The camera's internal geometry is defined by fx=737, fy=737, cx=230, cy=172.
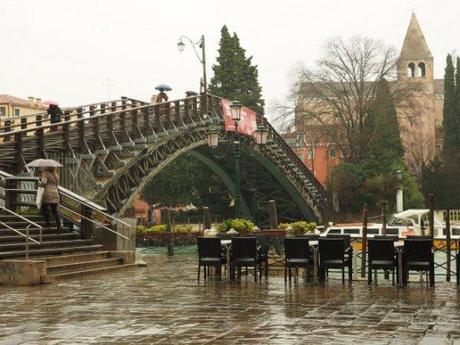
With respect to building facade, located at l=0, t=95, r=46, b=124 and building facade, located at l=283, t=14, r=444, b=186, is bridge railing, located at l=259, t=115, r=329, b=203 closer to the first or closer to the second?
building facade, located at l=283, t=14, r=444, b=186

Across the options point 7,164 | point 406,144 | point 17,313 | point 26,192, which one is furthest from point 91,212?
point 406,144

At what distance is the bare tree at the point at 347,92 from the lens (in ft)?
189

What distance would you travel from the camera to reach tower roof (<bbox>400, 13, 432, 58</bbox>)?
342ft

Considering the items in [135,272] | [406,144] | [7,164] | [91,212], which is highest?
[406,144]

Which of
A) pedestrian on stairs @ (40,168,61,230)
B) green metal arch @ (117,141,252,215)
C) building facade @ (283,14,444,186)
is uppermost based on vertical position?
building facade @ (283,14,444,186)

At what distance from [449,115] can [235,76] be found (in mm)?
23395

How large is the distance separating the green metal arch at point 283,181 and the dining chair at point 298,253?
27.8m

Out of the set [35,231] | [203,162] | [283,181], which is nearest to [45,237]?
[35,231]

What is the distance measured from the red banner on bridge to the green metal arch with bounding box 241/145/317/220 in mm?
1976

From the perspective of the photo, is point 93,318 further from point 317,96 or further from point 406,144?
point 406,144

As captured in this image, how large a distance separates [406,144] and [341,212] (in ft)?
64.5

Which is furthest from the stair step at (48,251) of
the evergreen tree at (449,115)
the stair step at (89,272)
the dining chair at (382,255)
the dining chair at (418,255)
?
the evergreen tree at (449,115)

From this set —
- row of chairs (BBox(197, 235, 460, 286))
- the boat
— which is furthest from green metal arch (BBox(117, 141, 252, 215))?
row of chairs (BBox(197, 235, 460, 286))

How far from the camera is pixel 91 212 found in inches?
752
